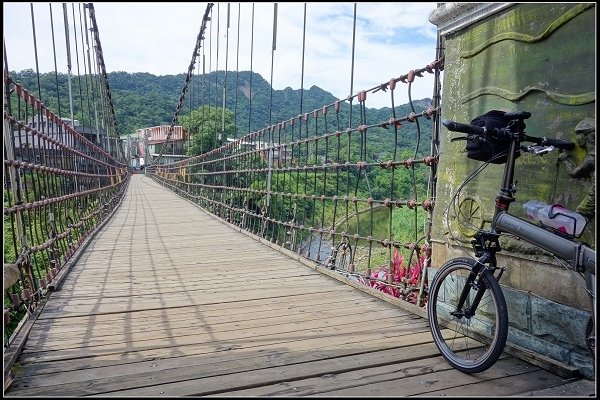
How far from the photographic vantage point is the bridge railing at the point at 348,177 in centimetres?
216

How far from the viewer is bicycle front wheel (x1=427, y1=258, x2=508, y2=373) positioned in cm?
130

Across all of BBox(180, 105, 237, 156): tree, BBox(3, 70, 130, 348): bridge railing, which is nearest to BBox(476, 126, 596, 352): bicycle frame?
BBox(3, 70, 130, 348): bridge railing

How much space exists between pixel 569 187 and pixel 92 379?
4.59 feet

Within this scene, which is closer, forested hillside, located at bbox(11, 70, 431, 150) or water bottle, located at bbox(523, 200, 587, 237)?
water bottle, located at bbox(523, 200, 587, 237)

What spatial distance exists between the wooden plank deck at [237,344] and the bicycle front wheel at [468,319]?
6cm

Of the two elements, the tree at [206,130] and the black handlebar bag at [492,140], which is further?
the tree at [206,130]

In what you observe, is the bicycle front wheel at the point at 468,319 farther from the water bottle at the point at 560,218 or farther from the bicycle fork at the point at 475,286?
the water bottle at the point at 560,218

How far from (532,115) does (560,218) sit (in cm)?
38

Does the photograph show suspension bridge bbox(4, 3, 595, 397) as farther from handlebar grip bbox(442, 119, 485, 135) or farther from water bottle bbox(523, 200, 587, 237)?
handlebar grip bbox(442, 119, 485, 135)

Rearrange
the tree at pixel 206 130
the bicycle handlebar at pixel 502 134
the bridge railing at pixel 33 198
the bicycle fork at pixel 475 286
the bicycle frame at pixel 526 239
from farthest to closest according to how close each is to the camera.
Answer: the tree at pixel 206 130 → the bridge railing at pixel 33 198 → the bicycle fork at pixel 475 286 → the bicycle handlebar at pixel 502 134 → the bicycle frame at pixel 526 239

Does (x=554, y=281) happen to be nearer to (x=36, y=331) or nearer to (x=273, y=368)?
(x=273, y=368)

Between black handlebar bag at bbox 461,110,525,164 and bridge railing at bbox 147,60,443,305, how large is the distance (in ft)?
1.94

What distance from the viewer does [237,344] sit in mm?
1612

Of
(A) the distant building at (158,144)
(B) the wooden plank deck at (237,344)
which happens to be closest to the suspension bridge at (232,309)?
(B) the wooden plank deck at (237,344)
